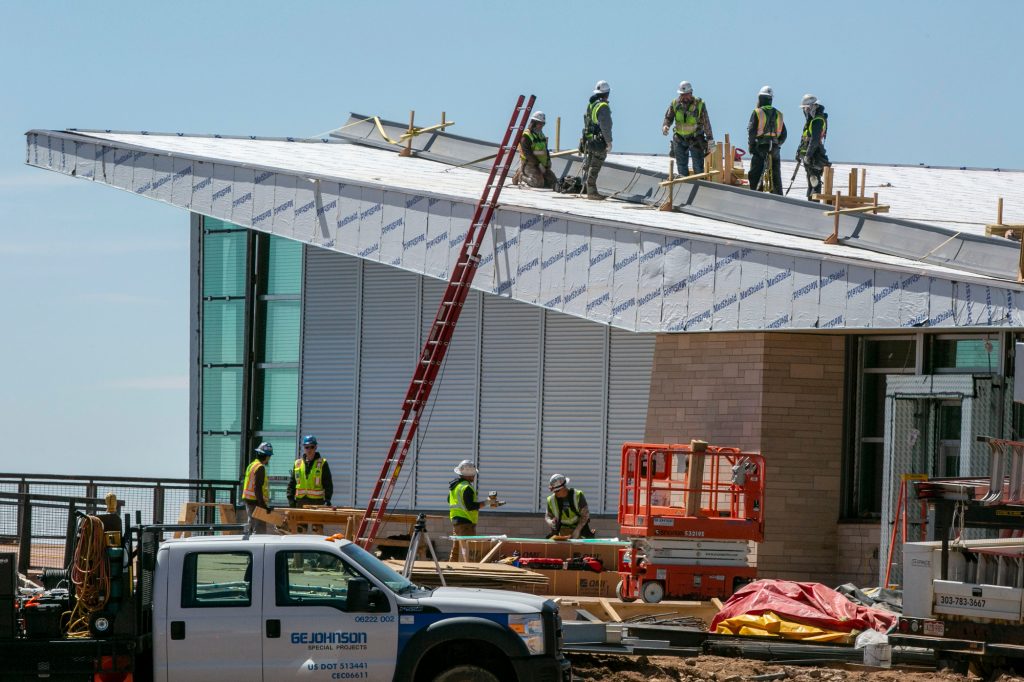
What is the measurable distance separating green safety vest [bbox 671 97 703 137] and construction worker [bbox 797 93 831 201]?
5.35ft

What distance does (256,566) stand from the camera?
11602 millimetres

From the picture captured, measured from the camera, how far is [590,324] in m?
23.5

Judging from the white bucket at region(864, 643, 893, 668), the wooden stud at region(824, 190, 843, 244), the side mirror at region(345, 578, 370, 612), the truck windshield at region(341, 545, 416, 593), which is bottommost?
the white bucket at region(864, 643, 893, 668)

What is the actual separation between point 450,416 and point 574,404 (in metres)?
2.19

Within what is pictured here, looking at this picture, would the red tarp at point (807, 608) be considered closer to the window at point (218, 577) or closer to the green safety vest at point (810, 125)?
the window at point (218, 577)

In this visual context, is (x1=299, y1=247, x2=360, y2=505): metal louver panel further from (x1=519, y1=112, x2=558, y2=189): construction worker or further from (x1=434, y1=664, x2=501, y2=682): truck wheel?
(x1=434, y1=664, x2=501, y2=682): truck wheel

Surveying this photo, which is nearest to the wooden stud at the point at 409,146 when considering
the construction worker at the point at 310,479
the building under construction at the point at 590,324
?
the building under construction at the point at 590,324

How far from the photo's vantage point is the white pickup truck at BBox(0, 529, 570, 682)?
1148cm

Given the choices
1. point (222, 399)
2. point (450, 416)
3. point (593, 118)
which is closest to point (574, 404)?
point (450, 416)

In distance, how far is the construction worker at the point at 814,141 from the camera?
23.7m

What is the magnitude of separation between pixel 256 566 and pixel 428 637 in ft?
4.59

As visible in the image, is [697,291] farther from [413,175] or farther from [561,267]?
[413,175]

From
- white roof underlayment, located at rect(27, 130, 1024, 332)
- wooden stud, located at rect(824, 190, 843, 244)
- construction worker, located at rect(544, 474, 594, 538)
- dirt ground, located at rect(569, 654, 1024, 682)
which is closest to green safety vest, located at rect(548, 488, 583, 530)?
construction worker, located at rect(544, 474, 594, 538)

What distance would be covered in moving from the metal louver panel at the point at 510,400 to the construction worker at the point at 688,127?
342cm
